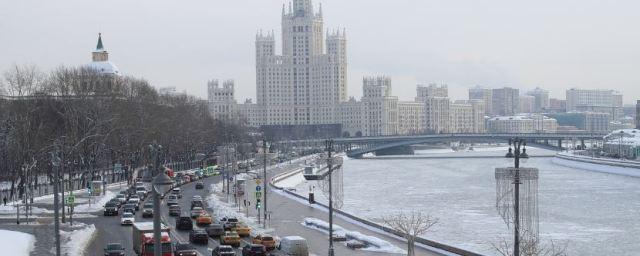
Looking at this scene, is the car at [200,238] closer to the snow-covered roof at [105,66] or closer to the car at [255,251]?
the car at [255,251]

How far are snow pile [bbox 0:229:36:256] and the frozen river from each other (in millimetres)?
14125

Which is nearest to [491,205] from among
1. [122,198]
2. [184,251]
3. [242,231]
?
[122,198]

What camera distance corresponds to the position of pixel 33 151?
54406 mm

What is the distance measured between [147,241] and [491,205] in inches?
1176

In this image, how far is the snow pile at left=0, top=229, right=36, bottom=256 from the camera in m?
27.4

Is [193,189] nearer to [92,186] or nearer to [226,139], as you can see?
[92,186]

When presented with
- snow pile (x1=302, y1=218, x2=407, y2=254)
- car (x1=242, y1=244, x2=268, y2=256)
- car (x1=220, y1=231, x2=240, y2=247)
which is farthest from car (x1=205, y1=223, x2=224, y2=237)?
car (x1=242, y1=244, x2=268, y2=256)

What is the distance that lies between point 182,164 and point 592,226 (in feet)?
177

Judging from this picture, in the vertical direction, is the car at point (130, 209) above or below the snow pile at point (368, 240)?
above

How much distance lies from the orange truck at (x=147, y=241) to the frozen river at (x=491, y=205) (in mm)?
11214

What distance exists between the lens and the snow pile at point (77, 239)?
2831 centimetres

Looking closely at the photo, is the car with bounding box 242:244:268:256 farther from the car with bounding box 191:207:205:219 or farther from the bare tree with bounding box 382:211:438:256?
the car with bounding box 191:207:205:219

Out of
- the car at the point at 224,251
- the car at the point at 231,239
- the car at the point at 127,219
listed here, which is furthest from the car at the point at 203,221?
the car at the point at 224,251

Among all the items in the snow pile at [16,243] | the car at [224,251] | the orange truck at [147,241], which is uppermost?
the orange truck at [147,241]
